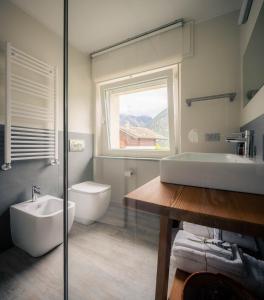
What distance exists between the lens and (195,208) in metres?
0.56

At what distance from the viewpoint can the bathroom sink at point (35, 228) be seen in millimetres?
1316

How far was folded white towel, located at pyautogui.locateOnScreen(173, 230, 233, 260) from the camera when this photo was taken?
34.0 inches

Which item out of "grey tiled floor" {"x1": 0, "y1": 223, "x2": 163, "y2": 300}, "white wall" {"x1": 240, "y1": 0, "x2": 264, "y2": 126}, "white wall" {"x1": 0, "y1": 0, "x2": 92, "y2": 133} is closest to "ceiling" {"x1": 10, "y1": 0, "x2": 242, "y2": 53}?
"white wall" {"x1": 0, "y1": 0, "x2": 92, "y2": 133}

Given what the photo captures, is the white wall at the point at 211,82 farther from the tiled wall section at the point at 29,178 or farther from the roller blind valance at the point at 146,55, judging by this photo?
→ the tiled wall section at the point at 29,178

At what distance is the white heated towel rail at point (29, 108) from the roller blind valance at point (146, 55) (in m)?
0.58

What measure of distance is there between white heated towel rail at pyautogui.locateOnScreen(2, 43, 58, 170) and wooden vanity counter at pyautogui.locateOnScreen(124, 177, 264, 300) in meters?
1.32

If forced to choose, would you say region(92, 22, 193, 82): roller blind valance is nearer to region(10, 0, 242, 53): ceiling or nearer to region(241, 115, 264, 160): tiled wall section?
region(10, 0, 242, 53): ceiling

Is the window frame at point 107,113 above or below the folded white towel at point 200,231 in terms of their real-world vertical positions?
above

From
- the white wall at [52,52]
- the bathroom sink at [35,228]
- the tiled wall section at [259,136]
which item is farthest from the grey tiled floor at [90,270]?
the white wall at [52,52]

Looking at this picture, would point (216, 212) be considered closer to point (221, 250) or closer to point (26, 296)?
point (221, 250)

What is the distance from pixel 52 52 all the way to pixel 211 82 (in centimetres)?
168

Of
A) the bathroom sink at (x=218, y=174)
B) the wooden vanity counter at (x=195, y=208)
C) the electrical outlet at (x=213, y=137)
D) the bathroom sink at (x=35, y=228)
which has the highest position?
the electrical outlet at (x=213, y=137)

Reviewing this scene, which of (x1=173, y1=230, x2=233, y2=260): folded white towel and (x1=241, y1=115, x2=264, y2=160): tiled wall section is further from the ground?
(x1=241, y1=115, x2=264, y2=160): tiled wall section

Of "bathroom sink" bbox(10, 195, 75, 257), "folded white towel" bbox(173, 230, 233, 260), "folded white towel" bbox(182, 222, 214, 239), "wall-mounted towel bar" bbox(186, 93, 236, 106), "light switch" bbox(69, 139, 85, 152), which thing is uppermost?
"wall-mounted towel bar" bbox(186, 93, 236, 106)
